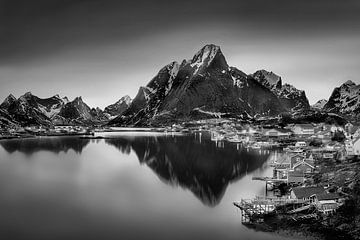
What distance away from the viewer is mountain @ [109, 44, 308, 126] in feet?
506

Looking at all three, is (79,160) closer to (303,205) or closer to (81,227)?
(81,227)

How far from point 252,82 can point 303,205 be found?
531 ft

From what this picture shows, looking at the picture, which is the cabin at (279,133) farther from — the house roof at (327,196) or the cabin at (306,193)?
the house roof at (327,196)

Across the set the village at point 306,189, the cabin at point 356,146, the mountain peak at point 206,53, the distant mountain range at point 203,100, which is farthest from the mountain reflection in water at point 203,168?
the mountain peak at point 206,53

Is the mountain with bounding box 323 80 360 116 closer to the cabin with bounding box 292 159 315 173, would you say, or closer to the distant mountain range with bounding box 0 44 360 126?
the distant mountain range with bounding box 0 44 360 126

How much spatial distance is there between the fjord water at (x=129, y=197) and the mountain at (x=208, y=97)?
109 meters

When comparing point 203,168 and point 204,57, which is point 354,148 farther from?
point 204,57

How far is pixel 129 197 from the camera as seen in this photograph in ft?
82.3

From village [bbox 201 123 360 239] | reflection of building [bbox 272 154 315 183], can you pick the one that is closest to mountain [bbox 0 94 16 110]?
village [bbox 201 123 360 239]

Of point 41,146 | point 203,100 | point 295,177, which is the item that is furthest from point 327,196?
point 203,100

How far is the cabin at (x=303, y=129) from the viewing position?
219 feet

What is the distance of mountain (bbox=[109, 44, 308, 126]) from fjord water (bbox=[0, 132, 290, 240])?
108754 millimetres

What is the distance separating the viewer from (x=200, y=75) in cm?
16950

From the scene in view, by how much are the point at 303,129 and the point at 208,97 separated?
91.1 meters
